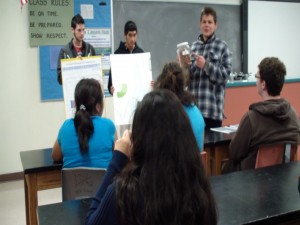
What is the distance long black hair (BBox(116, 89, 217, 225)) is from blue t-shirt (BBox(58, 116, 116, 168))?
3.20 ft

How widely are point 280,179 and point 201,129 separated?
59 cm

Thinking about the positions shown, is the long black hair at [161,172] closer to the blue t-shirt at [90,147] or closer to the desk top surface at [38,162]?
the blue t-shirt at [90,147]

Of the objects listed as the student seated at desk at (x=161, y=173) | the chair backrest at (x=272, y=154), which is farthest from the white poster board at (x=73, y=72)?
the student seated at desk at (x=161, y=173)

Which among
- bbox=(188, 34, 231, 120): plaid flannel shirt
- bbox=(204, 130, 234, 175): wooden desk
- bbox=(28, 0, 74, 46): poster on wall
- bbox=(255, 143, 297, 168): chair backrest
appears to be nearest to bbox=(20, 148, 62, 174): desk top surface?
bbox=(204, 130, 234, 175): wooden desk

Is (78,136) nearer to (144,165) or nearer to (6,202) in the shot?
(144,165)

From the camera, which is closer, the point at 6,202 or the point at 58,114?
the point at 6,202

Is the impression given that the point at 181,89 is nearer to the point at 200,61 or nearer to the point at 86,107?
the point at 86,107

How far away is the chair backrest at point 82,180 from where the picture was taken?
1775 mm

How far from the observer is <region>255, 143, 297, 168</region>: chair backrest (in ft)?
6.57

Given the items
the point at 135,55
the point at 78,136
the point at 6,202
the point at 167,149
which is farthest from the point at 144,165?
the point at 6,202

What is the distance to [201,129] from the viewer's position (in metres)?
2.09

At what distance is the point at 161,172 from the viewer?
95 centimetres

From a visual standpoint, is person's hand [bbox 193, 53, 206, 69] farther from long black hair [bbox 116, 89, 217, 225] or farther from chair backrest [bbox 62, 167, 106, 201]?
long black hair [bbox 116, 89, 217, 225]

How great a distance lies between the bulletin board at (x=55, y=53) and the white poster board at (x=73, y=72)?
122 cm
